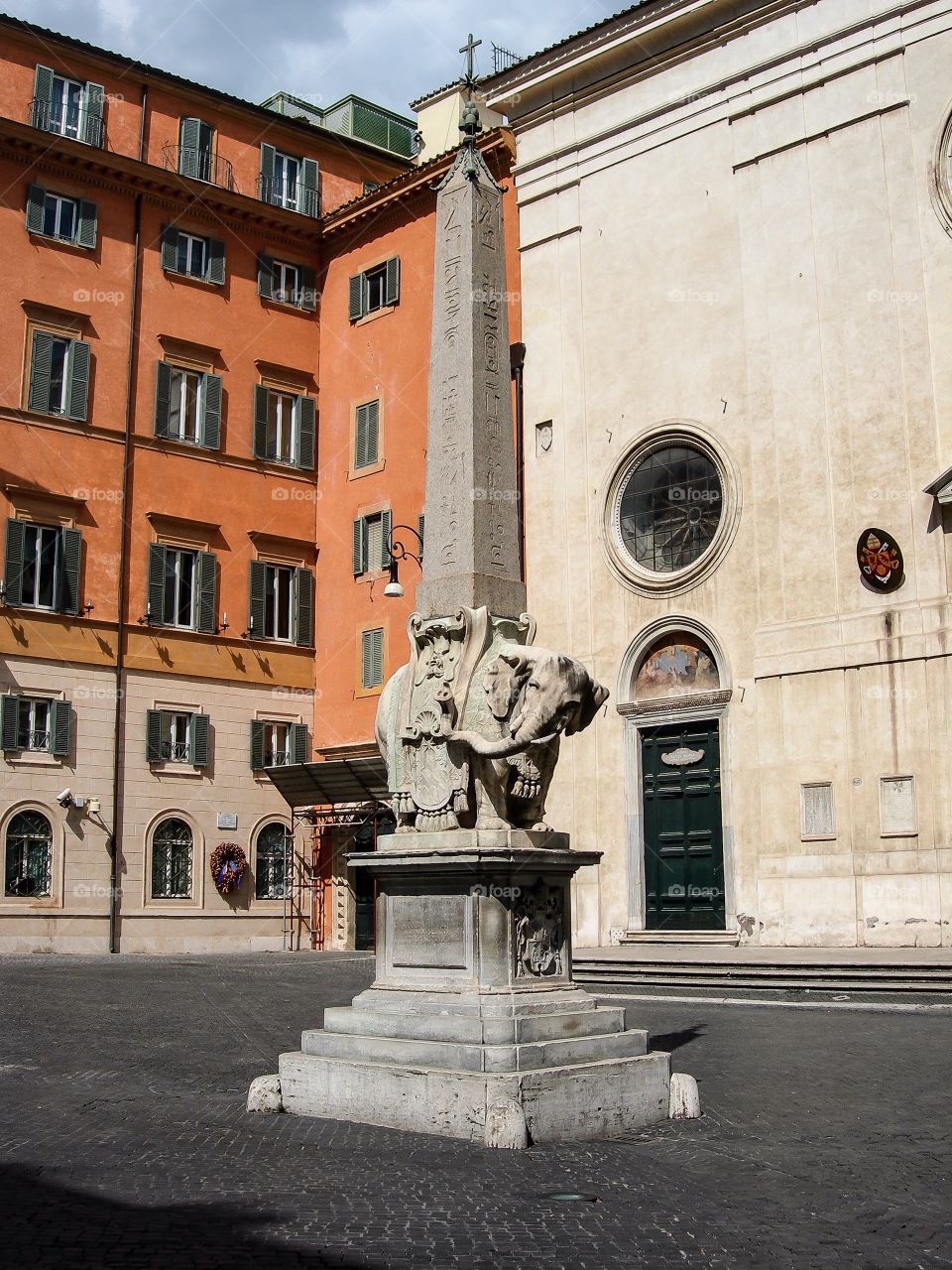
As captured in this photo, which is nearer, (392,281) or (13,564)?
(13,564)

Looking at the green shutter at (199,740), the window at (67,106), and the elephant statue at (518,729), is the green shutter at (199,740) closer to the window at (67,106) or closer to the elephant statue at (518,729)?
the window at (67,106)

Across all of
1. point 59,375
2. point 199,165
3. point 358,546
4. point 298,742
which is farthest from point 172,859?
point 199,165

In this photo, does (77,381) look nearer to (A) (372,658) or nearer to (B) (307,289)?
(B) (307,289)

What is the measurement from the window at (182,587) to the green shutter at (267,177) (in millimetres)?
8127

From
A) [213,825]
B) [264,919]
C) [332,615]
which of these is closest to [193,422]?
[332,615]

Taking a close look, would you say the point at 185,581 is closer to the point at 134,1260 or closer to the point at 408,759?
the point at 408,759

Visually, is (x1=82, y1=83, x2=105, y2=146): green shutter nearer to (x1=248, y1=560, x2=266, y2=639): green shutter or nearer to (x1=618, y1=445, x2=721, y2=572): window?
(x1=248, y1=560, x2=266, y2=639): green shutter

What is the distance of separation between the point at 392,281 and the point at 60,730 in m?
11.1

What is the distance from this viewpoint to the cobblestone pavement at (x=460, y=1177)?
497 cm

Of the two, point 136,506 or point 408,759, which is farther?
point 136,506

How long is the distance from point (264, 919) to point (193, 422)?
32.4 feet

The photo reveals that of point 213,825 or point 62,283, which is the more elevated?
point 62,283

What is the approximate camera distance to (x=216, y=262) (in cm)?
2895

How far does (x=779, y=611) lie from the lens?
2147 centimetres
